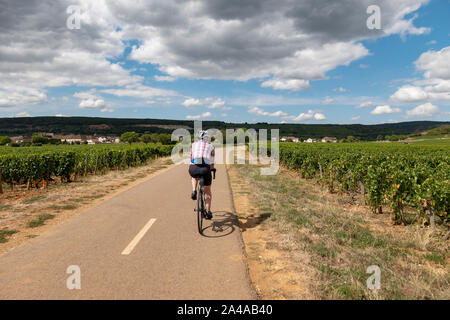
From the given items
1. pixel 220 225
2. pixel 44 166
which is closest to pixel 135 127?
pixel 44 166

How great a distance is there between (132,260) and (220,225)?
274 cm

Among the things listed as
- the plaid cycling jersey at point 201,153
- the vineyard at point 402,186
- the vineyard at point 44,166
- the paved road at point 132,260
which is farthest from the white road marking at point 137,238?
the vineyard at point 44,166

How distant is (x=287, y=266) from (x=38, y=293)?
3718 millimetres

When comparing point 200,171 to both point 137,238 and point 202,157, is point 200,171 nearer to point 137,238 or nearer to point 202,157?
point 202,157

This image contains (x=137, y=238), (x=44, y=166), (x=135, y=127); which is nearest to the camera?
(x=137, y=238)

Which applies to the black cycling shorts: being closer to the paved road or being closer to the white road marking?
the paved road

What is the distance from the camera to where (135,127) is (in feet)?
524

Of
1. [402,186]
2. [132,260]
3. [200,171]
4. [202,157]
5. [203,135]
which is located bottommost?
[132,260]

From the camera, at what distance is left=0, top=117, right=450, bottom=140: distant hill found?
134875mm

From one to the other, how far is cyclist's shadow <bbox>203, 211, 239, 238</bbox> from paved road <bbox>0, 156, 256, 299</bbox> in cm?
2
